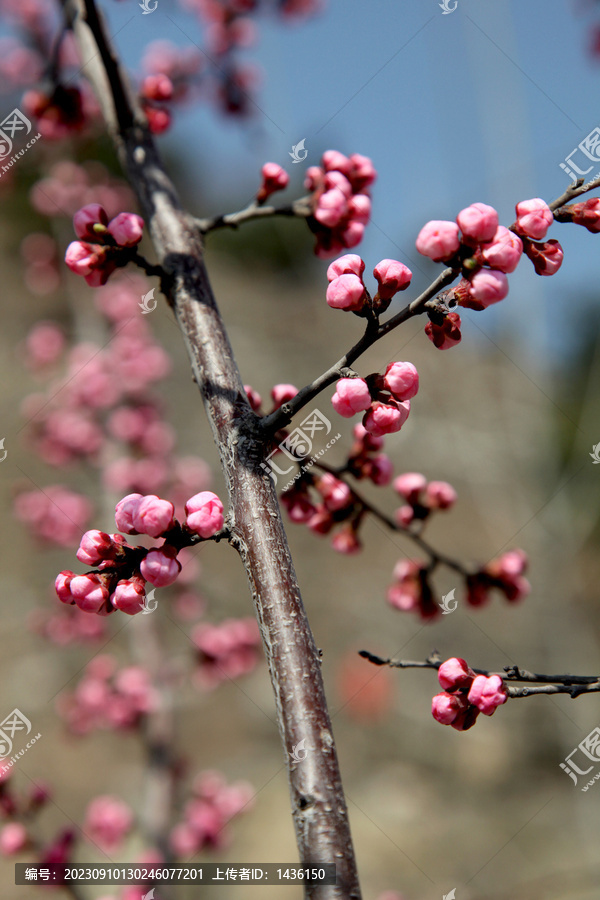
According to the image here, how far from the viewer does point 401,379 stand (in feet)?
3.58

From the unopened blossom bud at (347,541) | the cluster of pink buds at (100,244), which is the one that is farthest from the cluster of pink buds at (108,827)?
the cluster of pink buds at (100,244)

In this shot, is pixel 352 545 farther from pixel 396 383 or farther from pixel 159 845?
pixel 159 845

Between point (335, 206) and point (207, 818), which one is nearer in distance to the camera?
point (335, 206)

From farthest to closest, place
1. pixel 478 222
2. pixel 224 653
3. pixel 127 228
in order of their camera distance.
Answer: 1. pixel 224 653
2. pixel 127 228
3. pixel 478 222

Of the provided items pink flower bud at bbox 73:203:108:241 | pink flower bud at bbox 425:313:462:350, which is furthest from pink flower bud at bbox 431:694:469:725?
pink flower bud at bbox 73:203:108:241

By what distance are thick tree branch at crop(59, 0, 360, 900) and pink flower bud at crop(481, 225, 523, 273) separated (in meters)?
0.48

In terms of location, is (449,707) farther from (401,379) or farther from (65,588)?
(65,588)

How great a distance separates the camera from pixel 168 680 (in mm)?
3512

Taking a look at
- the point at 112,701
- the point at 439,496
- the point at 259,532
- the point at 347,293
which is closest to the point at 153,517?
the point at 259,532

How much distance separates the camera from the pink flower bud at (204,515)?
1.12 meters

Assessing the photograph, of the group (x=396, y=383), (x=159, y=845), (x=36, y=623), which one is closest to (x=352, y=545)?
(x=396, y=383)

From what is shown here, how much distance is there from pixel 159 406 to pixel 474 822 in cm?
563

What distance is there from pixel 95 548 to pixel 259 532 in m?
0.34

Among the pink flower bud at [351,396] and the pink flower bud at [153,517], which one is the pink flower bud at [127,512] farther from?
the pink flower bud at [351,396]
